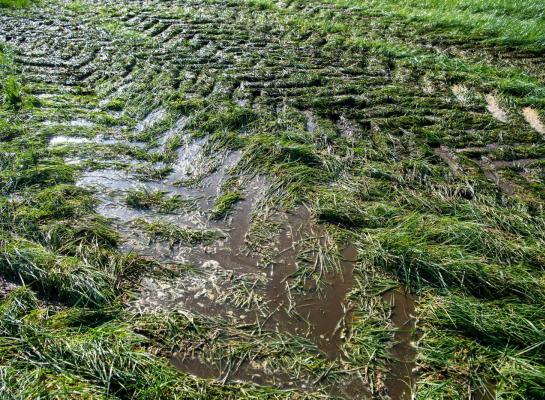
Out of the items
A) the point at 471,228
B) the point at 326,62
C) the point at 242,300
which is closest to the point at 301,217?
the point at 242,300

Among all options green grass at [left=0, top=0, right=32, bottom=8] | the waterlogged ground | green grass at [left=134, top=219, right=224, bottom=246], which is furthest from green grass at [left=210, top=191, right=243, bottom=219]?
green grass at [left=0, top=0, right=32, bottom=8]

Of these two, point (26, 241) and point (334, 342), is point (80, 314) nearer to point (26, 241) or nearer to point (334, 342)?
point (26, 241)

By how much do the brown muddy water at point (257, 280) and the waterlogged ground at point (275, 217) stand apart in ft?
0.05

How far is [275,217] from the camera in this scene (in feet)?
12.6

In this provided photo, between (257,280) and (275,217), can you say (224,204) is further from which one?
(257,280)

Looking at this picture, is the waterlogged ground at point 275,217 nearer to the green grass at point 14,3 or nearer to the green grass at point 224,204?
the green grass at point 224,204

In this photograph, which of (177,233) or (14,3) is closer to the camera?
(177,233)

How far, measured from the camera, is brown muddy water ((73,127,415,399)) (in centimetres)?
286

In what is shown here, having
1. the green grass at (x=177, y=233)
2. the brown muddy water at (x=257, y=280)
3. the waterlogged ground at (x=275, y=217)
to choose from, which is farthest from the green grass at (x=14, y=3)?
the green grass at (x=177, y=233)

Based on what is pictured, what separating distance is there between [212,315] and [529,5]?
23.1 ft

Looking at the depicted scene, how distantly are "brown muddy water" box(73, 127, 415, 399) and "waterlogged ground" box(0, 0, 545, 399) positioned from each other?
0.01 meters

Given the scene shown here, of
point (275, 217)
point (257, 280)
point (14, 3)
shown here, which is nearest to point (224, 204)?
point (275, 217)

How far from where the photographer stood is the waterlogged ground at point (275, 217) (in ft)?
9.11

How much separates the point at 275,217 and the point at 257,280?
0.69 metres
